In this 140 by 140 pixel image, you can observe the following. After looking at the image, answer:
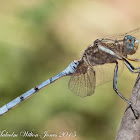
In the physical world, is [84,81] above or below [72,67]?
below

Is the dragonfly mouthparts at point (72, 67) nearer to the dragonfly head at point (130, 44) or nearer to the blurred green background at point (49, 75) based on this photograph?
the blurred green background at point (49, 75)

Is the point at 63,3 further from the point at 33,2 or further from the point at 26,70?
the point at 26,70

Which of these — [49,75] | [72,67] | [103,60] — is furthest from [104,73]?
[49,75]

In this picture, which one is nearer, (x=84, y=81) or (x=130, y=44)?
(x=130, y=44)

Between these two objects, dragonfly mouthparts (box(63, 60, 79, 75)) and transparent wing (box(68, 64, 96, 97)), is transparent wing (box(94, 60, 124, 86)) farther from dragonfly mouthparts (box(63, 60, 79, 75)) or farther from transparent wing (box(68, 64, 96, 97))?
dragonfly mouthparts (box(63, 60, 79, 75))

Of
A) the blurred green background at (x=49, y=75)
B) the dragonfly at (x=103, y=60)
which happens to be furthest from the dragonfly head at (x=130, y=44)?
the blurred green background at (x=49, y=75)

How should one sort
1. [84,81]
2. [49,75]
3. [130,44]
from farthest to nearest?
[49,75]
[84,81]
[130,44]

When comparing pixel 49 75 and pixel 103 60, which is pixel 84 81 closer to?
pixel 103 60
